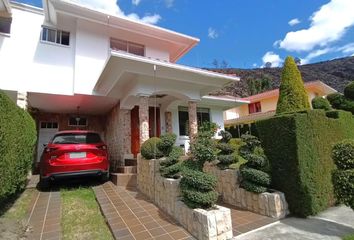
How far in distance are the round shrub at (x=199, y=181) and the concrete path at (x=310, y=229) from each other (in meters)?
1.00

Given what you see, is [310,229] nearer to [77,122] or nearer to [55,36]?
[55,36]

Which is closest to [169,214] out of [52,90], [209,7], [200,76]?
[200,76]

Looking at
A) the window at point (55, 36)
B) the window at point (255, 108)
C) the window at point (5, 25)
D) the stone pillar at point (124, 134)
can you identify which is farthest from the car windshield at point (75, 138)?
the window at point (255, 108)

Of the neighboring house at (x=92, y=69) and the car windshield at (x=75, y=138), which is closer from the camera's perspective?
the car windshield at (x=75, y=138)

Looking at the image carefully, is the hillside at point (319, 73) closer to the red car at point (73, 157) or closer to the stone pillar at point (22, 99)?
the stone pillar at point (22, 99)

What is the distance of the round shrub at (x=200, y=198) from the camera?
4.06 m

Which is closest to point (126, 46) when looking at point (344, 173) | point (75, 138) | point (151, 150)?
point (75, 138)

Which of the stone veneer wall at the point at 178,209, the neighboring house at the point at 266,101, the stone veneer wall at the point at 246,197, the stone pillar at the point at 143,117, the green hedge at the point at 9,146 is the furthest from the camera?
the neighboring house at the point at 266,101

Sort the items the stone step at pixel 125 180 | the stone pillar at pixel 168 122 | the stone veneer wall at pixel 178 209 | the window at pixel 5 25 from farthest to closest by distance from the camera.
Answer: the stone pillar at pixel 168 122 < the window at pixel 5 25 < the stone step at pixel 125 180 < the stone veneer wall at pixel 178 209

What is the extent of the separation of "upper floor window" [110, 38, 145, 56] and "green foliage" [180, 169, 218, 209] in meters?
8.01

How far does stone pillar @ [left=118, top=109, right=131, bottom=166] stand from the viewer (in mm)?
9422

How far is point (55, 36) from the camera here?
9.52m

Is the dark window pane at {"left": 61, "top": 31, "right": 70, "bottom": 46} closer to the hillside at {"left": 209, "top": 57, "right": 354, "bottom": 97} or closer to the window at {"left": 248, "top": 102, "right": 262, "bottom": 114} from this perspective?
the window at {"left": 248, "top": 102, "right": 262, "bottom": 114}

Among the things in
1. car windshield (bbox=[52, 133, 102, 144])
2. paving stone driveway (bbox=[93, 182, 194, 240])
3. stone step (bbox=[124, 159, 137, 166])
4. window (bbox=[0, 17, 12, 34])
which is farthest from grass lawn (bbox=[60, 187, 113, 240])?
window (bbox=[0, 17, 12, 34])
